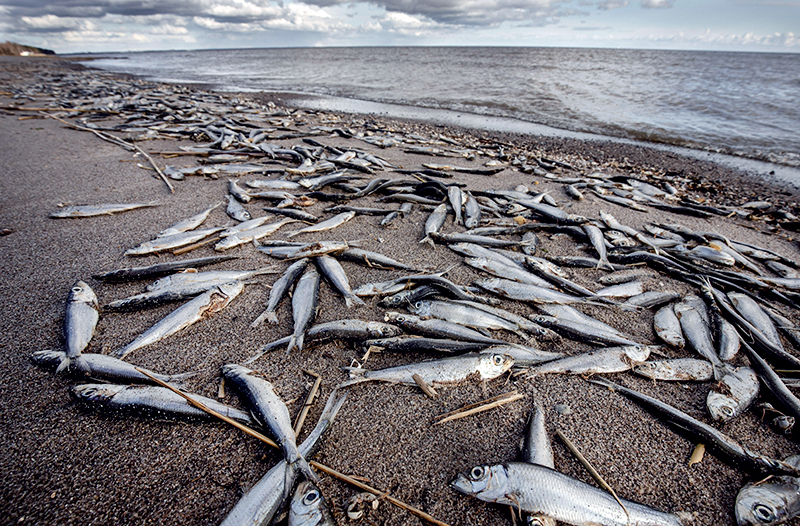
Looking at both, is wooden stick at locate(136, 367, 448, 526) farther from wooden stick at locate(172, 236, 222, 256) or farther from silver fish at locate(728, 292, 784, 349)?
silver fish at locate(728, 292, 784, 349)

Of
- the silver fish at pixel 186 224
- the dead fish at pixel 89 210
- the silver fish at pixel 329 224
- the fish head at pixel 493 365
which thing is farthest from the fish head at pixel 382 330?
the dead fish at pixel 89 210

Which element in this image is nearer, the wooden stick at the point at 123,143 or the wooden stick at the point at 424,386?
the wooden stick at the point at 424,386

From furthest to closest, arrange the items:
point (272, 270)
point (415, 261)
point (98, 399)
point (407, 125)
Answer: point (407, 125)
point (415, 261)
point (272, 270)
point (98, 399)

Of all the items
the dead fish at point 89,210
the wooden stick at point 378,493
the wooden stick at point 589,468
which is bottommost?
the wooden stick at point 589,468

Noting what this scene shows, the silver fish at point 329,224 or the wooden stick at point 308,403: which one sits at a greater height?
the silver fish at point 329,224

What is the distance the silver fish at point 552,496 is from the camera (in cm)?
157

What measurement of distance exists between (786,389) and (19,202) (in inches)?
330

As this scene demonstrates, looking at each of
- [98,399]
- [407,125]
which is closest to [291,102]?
[407,125]

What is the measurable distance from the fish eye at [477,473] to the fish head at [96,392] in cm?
217

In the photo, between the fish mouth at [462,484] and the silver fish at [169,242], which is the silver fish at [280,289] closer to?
the silver fish at [169,242]

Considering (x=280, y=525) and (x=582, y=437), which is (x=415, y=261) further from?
(x=280, y=525)

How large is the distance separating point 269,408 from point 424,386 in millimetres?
994

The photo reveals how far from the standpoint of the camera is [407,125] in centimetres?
1212

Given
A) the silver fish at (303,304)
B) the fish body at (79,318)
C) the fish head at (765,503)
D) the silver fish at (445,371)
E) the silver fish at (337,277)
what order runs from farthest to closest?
1. the silver fish at (337,277)
2. the silver fish at (303,304)
3. the fish body at (79,318)
4. the silver fish at (445,371)
5. the fish head at (765,503)
